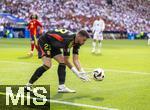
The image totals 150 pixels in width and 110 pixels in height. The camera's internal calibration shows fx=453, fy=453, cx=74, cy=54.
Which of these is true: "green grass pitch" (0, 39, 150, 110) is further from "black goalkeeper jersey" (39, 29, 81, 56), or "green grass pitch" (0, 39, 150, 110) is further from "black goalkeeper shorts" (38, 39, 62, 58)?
"black goalkeeper jersey" (39, 29, 81, 56)

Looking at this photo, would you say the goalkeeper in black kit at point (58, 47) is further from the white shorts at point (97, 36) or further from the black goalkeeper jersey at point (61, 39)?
the white shorts at point (97, 36)

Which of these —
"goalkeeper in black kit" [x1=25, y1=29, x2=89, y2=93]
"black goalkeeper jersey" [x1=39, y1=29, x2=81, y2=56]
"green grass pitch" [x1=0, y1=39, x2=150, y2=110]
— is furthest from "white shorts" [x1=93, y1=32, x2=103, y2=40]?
"black goalkeeper jersey" [x1=39, y1=29, x2=81, y2=56]

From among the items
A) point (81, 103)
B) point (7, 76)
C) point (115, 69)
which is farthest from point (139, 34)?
point (81, 103)

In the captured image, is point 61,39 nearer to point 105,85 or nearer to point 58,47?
point 58,47

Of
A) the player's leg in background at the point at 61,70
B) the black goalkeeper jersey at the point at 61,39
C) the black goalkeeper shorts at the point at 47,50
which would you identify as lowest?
the player's leg in background at the point at 61,70

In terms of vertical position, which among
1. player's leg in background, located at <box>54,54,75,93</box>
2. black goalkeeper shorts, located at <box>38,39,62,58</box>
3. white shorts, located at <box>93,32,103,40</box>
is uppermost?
black goalkeeper shorts, located at <box>38,39,62,58</box>

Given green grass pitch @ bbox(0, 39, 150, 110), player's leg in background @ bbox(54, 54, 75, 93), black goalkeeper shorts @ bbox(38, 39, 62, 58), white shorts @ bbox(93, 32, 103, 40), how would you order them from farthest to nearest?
white shorts @ bbox(93, 32, 103, 40), player's leg in background @ bbox(54, 54, 75, 93), black goalkeeper shorts @ bbox(38, 39, 62, 58), green grass pitch @ bbox(0, 39, 150, 110)

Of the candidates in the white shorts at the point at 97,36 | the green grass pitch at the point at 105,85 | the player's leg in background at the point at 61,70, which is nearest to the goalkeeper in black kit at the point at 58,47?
the player's leg in background at the point at 61,70

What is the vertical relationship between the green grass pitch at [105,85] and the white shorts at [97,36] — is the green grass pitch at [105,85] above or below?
above

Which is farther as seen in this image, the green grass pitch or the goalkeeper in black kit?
the goalkeeper in black kit

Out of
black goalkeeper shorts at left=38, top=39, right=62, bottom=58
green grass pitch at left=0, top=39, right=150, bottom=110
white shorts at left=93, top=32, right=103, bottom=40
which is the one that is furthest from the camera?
white shorts at left=93, top=32, right=103, bottom=40

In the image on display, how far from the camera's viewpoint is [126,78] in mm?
15695

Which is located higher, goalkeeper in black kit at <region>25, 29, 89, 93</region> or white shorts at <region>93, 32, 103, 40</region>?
goalkeeper in black kit at <region>25, 29, 89, 93</region>

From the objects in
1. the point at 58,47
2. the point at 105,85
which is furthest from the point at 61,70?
the point at 105,85
